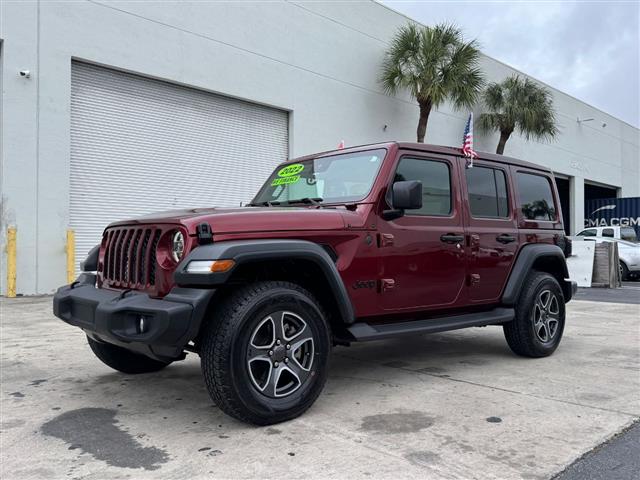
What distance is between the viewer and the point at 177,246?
10.8ft

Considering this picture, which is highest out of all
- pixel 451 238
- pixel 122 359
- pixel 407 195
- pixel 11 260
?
pixel 407 195

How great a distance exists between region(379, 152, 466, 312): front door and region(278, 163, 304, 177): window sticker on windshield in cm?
97

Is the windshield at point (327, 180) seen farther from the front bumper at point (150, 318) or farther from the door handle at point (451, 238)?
the front bumper at point (150, 318)

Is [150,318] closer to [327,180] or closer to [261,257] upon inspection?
[261,257]

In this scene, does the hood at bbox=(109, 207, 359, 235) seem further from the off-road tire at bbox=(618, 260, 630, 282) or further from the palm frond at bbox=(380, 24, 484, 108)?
the off-road tire at bbox=(618, 260, 630, 282)

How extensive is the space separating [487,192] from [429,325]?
1.47m

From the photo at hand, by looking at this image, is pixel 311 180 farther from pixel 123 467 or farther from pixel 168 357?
pixel 123 467

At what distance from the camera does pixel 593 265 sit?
47.5 ft

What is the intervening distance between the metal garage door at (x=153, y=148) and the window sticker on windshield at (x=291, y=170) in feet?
24.3

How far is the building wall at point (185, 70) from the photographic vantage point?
1022 centimetres

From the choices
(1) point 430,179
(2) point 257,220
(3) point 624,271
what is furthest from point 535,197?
(3) point 624,271

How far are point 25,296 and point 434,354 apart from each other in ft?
26.4

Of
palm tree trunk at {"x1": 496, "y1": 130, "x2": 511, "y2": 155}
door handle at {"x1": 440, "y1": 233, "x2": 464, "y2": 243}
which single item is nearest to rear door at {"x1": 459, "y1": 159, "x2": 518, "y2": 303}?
door handle at {"x1": 440, "y1": 233, "x2": 464, "y2": 243}

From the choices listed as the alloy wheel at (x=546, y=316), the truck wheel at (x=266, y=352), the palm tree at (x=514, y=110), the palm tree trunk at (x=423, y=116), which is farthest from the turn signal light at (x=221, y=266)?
the palm tree at (x=514, y=110)
